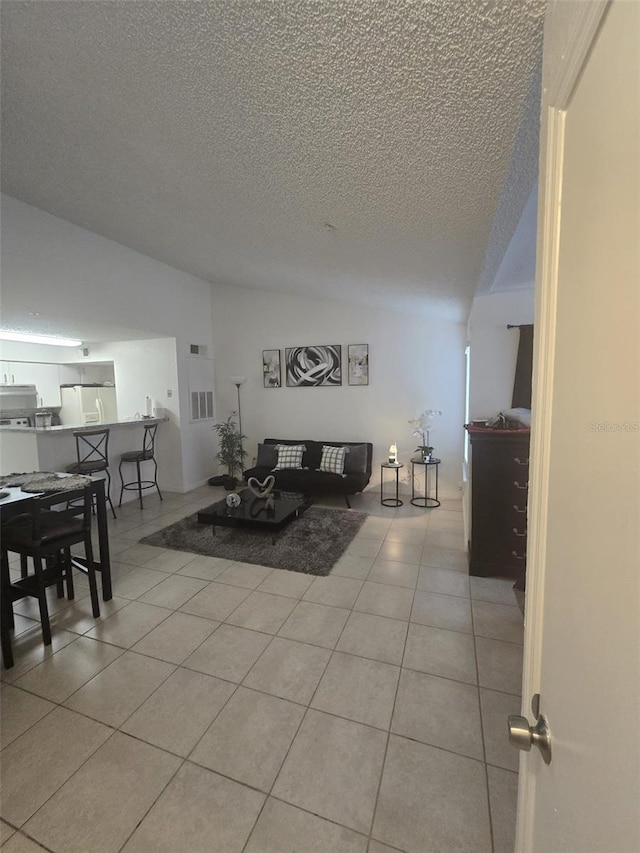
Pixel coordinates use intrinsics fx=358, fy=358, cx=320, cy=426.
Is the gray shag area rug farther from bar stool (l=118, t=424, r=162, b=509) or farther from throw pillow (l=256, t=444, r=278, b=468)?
throw pillow (l=256, t=444, r=278, b=468)

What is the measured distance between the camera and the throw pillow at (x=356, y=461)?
473cm

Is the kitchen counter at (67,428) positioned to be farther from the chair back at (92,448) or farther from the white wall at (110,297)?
the white wall at (110,297)

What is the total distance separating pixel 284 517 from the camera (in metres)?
A: 3.53

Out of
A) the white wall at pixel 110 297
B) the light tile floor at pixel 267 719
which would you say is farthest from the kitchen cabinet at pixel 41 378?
the light tile floor at pixel 267 719

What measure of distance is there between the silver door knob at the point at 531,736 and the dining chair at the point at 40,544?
7.82 ft

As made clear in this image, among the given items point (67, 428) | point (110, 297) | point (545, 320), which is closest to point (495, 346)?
point (545, 320)

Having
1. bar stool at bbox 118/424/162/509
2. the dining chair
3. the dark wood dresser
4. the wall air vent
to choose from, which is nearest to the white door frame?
the dark wood dresser

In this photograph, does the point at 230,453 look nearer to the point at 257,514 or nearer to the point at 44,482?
the point at 257,514

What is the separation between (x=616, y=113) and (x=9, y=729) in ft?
8.94

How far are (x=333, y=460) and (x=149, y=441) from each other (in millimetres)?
2657

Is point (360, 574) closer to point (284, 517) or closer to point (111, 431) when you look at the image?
point (284, 517)

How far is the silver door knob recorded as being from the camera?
2.00ft

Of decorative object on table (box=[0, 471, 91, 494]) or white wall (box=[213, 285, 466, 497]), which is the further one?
A: white wall (box=[213, 285, 466, 497])

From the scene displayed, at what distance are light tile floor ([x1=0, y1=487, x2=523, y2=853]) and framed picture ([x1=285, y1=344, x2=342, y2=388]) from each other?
10.4 ft
